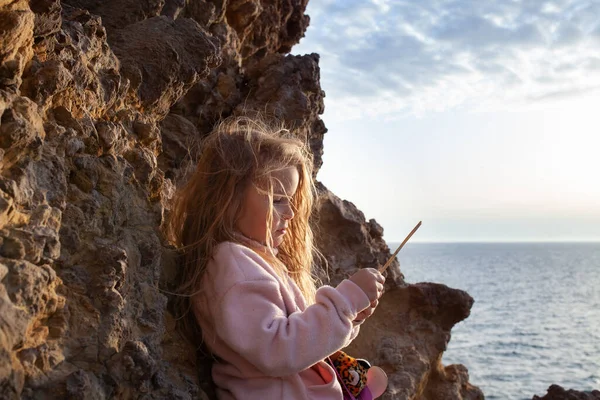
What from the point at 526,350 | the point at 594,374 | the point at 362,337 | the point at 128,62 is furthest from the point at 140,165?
the point at 526,350

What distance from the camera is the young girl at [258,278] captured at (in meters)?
2.63

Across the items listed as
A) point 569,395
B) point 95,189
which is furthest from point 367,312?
point 569,395

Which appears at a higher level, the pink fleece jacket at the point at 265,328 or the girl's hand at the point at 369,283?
the girl's hand at the point at 369,283

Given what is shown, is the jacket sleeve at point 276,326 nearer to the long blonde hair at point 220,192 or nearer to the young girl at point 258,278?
the young girl at point 258,278

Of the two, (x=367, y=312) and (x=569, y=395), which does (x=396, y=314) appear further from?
(x=367, y=312)

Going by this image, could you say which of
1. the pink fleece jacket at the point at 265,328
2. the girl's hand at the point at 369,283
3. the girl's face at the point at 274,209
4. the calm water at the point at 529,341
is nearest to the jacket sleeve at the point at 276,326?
the pink fleece jacket at the point at 265,328

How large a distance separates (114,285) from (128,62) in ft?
5.05

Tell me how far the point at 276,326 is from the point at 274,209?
0.67m

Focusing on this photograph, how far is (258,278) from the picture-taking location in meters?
2.72

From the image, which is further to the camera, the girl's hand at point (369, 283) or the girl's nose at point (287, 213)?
the girl's nose at point (287, 213)

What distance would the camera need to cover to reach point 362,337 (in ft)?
16.5

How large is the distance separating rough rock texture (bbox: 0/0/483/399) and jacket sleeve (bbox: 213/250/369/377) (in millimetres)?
282

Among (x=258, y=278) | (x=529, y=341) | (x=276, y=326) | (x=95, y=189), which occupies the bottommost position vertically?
(x=529, y=341)

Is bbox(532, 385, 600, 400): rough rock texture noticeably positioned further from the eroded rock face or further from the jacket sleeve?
the jacket sleeve
